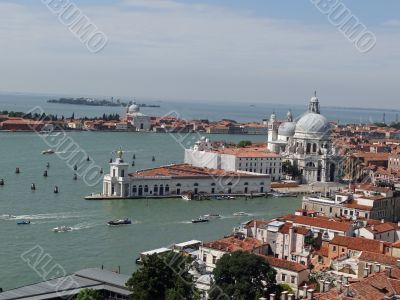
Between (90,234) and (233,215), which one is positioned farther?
(233,215)

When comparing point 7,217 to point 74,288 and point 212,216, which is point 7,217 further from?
point 74,288

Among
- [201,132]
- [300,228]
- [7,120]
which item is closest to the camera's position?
[300,228]

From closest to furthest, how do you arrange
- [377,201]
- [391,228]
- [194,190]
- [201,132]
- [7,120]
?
[391,228] → [377,201] → [194,190] → [7,120] → [201,132]

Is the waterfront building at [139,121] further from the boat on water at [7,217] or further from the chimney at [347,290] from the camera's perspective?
the chimney at [347,290]

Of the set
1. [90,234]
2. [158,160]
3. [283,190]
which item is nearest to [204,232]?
[90,234]

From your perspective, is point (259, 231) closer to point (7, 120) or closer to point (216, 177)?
point (216, 177)

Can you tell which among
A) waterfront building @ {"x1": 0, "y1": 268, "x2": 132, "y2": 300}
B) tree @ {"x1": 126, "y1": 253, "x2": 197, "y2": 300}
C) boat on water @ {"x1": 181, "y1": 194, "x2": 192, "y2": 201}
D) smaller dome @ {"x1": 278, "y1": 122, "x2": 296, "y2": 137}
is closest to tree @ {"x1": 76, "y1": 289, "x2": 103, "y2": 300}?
tree @ {"x1": 126, "y1": 253, "x2": 197, "y2": 300}
